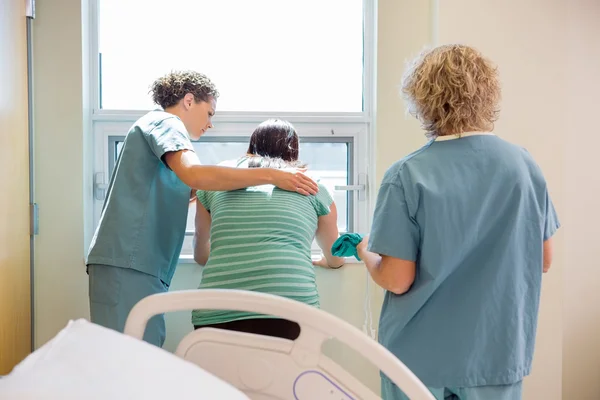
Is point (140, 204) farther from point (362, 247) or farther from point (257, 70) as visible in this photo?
point (257, 70)

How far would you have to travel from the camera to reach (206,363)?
3.41ft

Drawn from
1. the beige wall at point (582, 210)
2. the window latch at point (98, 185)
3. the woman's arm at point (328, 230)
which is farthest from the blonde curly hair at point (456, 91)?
the window latch at point (98, 185)

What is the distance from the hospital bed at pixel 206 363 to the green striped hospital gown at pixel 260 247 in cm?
49

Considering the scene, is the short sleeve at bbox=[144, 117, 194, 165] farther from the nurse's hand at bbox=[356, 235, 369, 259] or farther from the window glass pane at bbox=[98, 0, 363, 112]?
the window glass pane at bbox=[98, 0, 363, 112]

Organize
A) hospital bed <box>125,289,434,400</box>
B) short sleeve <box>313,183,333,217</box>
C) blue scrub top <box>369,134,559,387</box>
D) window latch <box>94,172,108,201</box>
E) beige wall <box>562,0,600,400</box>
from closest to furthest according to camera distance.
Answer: hospital bed <box>125,289,434,400</box> → blue scrub top <box>369,134,559,387</box> → short sleeve <box>313,183,333,217</box> → window latch <box>94,172,108,201</box> → beige wall <box>562,0,600,400</box>

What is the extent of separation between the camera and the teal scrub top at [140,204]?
1696 millimetres

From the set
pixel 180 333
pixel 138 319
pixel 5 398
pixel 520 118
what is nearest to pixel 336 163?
pixel 520 118

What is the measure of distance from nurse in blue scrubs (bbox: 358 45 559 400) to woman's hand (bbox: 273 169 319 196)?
13.8 inches

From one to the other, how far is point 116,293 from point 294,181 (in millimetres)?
563

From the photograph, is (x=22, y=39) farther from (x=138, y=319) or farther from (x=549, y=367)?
(x=549, y=367)

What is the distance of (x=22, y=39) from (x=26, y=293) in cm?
81

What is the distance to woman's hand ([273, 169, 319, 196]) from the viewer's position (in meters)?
1.60

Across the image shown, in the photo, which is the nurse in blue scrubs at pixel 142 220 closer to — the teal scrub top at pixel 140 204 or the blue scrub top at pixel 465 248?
the teal scrub top at pixel 140 204

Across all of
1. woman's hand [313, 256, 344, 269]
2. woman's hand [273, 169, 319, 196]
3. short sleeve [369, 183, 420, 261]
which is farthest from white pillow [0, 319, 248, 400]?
woman's hand [313, 256, 344, 269]
